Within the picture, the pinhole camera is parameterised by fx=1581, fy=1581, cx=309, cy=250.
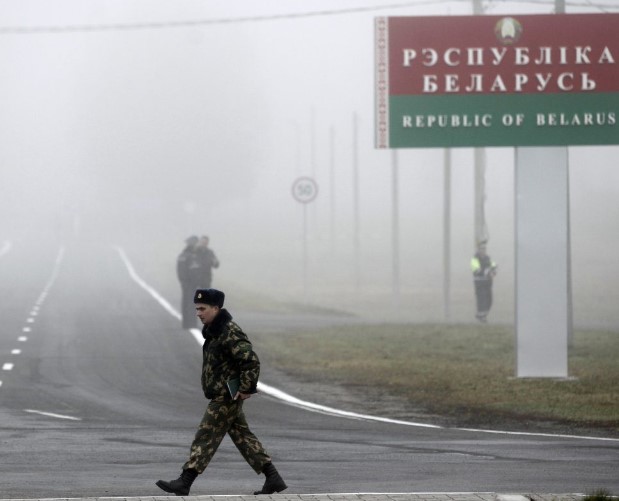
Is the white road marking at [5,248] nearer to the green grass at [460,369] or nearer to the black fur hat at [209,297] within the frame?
the green grass at [460,369]

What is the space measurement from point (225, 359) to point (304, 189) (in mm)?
29960

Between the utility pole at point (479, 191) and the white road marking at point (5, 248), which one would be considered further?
the white road marking at point (5, 248)

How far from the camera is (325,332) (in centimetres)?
3094

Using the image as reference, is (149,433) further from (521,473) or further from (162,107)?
(162,107)

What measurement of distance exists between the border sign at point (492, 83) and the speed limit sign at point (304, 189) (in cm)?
1953

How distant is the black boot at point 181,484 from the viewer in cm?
1070

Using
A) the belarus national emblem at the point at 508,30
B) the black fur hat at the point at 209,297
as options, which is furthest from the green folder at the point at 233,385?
the belarus national emblem at the point at 508,30

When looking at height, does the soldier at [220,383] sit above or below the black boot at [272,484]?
above

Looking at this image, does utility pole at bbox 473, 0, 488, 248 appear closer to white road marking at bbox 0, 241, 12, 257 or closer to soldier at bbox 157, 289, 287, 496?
soldier at bbox 157, 289, 287, 496

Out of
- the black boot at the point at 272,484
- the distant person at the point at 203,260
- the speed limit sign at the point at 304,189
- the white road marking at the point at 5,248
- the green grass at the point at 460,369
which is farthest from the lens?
the white road marking at the point at 5,248

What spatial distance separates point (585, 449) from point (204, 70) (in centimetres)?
10827

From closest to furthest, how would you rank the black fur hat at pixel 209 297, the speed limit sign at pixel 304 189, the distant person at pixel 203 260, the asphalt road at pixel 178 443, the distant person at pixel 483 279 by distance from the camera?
the black fur hat at pixel 209 297
the asphalt road at pixel 178 443
the distant person at pixel 203 260
the distant person at pixel 483 279
the speed limit sign at pixel 304 189

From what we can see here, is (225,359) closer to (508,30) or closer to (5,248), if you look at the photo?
(508,30)

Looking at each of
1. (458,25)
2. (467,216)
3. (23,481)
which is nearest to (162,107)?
(467,216)
